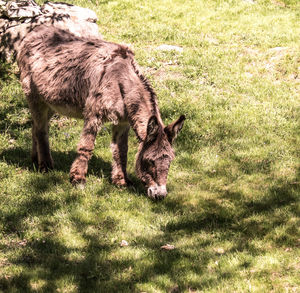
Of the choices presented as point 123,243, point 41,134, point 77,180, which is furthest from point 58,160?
point 123,243

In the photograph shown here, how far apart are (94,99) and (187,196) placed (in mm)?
1980

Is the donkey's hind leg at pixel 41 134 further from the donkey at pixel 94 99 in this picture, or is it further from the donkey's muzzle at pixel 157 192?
the donkey's muzzle at pixel 157 192

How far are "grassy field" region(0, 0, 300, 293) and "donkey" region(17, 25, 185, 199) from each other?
436 millimetres

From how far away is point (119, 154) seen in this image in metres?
7.48

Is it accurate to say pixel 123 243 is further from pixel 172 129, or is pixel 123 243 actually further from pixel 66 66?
Result: pixel 66 66

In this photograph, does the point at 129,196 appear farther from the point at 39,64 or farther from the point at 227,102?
the point at 227,102

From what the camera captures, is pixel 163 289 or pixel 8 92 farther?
pixel 8 92

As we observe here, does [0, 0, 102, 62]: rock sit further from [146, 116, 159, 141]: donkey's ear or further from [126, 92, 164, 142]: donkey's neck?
[146, 116, 159, 141]: donkey's ear

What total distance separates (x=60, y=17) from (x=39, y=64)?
14.1 feet

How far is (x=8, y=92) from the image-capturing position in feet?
32.9

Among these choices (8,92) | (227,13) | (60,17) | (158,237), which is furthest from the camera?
(227,13)

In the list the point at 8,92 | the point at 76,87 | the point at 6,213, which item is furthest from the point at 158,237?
the point at 8,92

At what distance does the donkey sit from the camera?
6414 millimetres

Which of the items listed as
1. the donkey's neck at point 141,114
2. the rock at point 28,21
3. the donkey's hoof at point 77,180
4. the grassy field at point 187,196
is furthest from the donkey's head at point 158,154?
the rock at point 28,21
